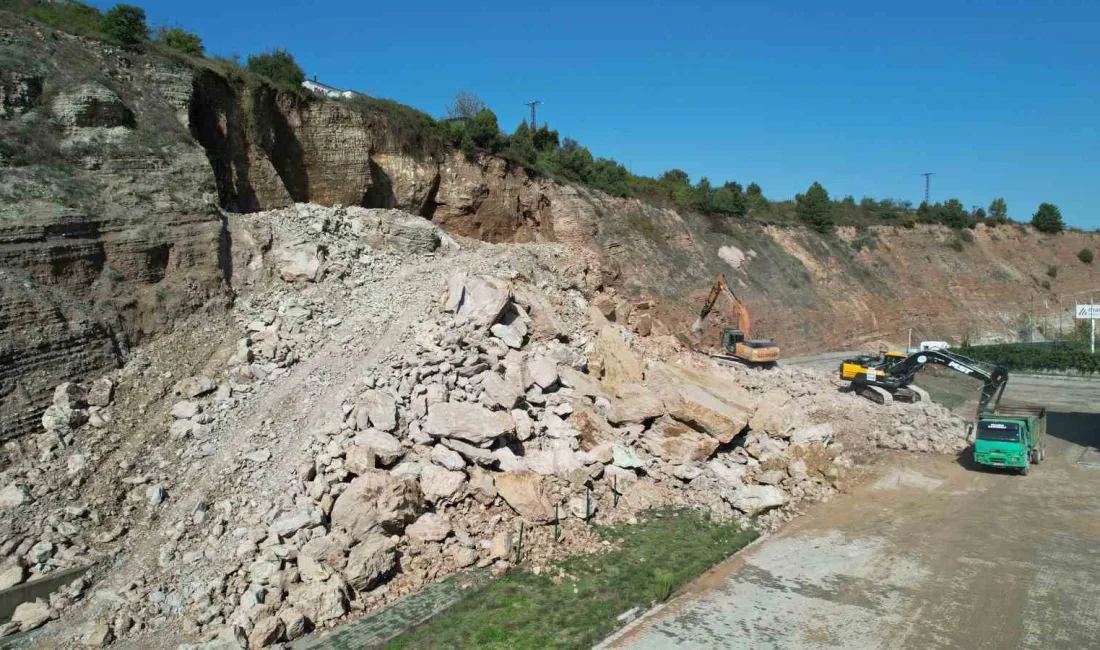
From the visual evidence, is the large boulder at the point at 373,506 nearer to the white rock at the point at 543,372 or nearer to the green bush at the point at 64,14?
the white rock at the point at 543,372

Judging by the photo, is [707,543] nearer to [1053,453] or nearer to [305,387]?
[305,387]

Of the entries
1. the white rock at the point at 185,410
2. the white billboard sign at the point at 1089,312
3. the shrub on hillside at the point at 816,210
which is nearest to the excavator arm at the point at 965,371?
the white rock at the point at 185,410

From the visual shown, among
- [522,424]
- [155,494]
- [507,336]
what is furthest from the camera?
[507,336]

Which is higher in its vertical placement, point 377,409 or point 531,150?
point 531,150

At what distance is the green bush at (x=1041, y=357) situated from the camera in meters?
28.2

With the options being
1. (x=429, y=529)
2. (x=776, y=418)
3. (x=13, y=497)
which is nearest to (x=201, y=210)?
(x=13, y=497)

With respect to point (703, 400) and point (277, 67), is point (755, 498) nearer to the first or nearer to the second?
point (703, 400)

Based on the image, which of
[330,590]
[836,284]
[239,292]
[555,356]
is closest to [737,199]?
[836,284]

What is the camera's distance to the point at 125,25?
16.3 m

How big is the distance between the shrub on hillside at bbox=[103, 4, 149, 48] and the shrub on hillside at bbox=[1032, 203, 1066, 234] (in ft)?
188

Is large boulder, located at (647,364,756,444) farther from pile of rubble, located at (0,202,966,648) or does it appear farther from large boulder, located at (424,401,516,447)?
large boulder, located at (424,401,516,447)

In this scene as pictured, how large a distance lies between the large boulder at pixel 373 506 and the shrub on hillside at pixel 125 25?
42.8 ft

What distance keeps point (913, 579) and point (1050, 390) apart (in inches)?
799

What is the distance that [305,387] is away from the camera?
11.6 metres
